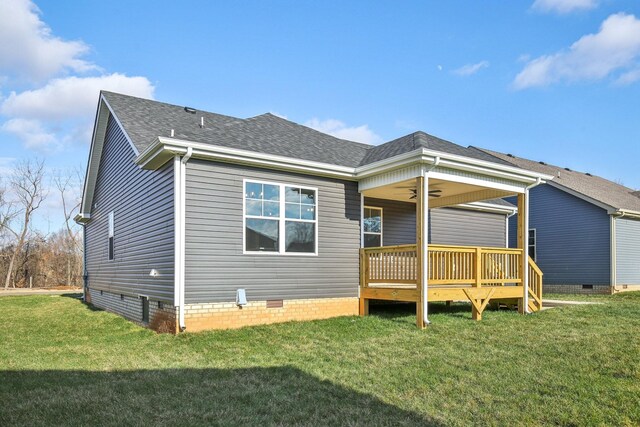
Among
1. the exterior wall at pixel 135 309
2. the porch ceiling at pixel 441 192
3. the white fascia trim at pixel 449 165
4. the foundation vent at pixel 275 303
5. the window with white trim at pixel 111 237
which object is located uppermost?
the white fascia trim at pixel 449 165

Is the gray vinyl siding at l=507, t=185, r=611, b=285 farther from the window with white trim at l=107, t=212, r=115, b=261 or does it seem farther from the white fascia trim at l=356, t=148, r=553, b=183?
the window with white trim at l=107, t=212, r=115, b=261

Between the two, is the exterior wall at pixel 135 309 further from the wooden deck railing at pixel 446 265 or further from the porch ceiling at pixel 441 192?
the porch ceiling at pixel 441 192

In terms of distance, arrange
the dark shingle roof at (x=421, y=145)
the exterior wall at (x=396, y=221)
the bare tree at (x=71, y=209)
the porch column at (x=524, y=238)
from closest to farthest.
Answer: the dark shingle roof at (x=421, y=145), the porch column at (x=524, y=238), the exterior wall at (x=396, y=221), the bare tree at (x=71, y=209)

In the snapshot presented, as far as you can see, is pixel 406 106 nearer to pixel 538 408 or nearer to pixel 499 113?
pixel 499 113

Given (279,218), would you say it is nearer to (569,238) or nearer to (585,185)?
(569,238)

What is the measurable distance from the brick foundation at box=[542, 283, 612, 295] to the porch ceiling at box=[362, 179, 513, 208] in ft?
29.2

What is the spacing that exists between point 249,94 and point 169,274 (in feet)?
30.8

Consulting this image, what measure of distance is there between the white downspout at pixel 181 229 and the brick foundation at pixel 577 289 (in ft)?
51.4

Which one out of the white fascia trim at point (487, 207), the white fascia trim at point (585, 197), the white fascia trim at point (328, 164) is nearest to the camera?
the white fascia trim at point (328, 164)

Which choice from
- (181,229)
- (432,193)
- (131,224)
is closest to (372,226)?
(432,193)

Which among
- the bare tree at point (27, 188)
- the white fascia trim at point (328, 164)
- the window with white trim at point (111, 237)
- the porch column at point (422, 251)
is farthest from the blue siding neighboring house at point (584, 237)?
the bare tree at point (27, 188)

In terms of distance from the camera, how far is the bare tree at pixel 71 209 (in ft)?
105

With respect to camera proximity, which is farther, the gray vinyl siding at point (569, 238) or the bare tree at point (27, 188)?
Result: the bare tree at point (27, 188)

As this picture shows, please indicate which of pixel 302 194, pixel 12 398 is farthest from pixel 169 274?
pixel 12 398
